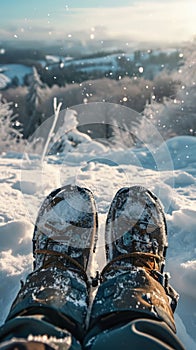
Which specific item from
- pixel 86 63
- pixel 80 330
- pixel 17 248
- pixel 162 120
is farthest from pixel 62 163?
pixel 86 63

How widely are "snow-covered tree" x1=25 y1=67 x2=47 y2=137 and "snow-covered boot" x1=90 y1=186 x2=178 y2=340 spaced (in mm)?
27246

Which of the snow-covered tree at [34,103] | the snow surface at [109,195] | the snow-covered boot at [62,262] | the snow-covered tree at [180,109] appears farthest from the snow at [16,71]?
the snow-covered boot at [62,262]

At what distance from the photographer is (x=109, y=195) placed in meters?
3.38

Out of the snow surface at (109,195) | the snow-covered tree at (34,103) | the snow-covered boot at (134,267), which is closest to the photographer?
the snow-covered boot at (134,267)

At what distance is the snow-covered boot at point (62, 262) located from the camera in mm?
1318

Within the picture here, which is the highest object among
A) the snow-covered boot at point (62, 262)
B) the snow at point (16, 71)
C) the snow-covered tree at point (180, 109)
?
the snow at point (16, 71)

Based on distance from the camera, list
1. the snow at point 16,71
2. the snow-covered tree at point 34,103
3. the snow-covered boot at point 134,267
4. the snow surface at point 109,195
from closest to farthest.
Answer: the snow-covered boot at point 134,267 → the snow surface at point 109,195 → the snow-covered tree at point 34,103 → the snow at point 16,71

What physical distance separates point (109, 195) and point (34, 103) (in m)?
27.3

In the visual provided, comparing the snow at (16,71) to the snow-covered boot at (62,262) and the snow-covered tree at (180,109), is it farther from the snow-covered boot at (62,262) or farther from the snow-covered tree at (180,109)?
the snow-covered boot at (62,262)

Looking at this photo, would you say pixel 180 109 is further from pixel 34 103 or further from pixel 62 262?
pixel 62 262

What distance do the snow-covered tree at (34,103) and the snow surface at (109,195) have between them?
23.5m

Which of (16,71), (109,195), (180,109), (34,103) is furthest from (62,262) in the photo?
(16,71)

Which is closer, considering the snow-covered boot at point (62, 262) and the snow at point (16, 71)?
the snow-covered boot at point (62, 262)

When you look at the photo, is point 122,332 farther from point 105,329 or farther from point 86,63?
point 86,63
